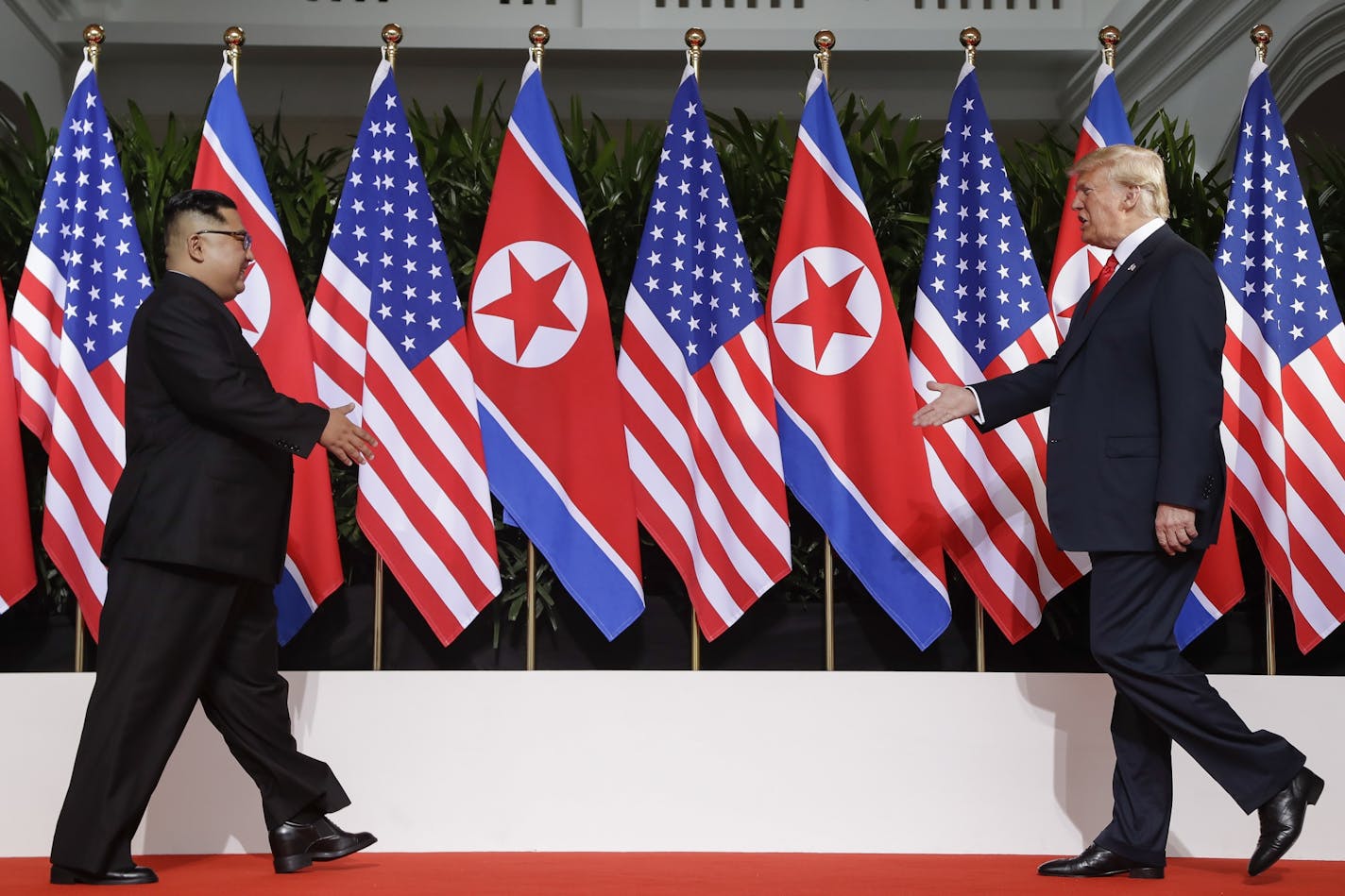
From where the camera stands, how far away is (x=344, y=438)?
271 centimetres

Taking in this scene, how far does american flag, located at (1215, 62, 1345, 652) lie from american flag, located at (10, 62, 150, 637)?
271 cm

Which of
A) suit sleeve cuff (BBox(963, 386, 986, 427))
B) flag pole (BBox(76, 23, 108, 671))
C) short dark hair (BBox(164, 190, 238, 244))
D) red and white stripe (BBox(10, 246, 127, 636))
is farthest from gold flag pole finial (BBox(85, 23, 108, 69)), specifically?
suit sleeve cuff (BBox(963, 386, 986, 427))

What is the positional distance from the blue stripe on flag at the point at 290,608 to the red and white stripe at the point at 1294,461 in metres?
2.26

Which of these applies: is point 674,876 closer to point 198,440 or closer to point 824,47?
point 198,440

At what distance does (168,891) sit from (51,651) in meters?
1.24

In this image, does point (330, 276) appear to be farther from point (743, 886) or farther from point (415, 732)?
point (743, 886)

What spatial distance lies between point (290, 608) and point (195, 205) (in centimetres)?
102

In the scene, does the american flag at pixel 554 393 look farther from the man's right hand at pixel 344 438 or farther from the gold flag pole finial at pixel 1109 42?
the gold flag pole finial at pixel 1109 42

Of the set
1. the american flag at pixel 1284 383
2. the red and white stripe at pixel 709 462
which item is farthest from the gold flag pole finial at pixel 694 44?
the american flag at pixel 1284 383

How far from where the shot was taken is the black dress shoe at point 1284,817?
8.32 ft

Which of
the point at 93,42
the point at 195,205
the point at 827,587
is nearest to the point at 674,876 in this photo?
the point at 827,587

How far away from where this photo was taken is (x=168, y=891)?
2.55 meters

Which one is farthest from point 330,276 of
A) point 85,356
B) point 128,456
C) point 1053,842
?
point 1053,842

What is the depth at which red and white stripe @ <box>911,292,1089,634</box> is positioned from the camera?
11.2 ft
